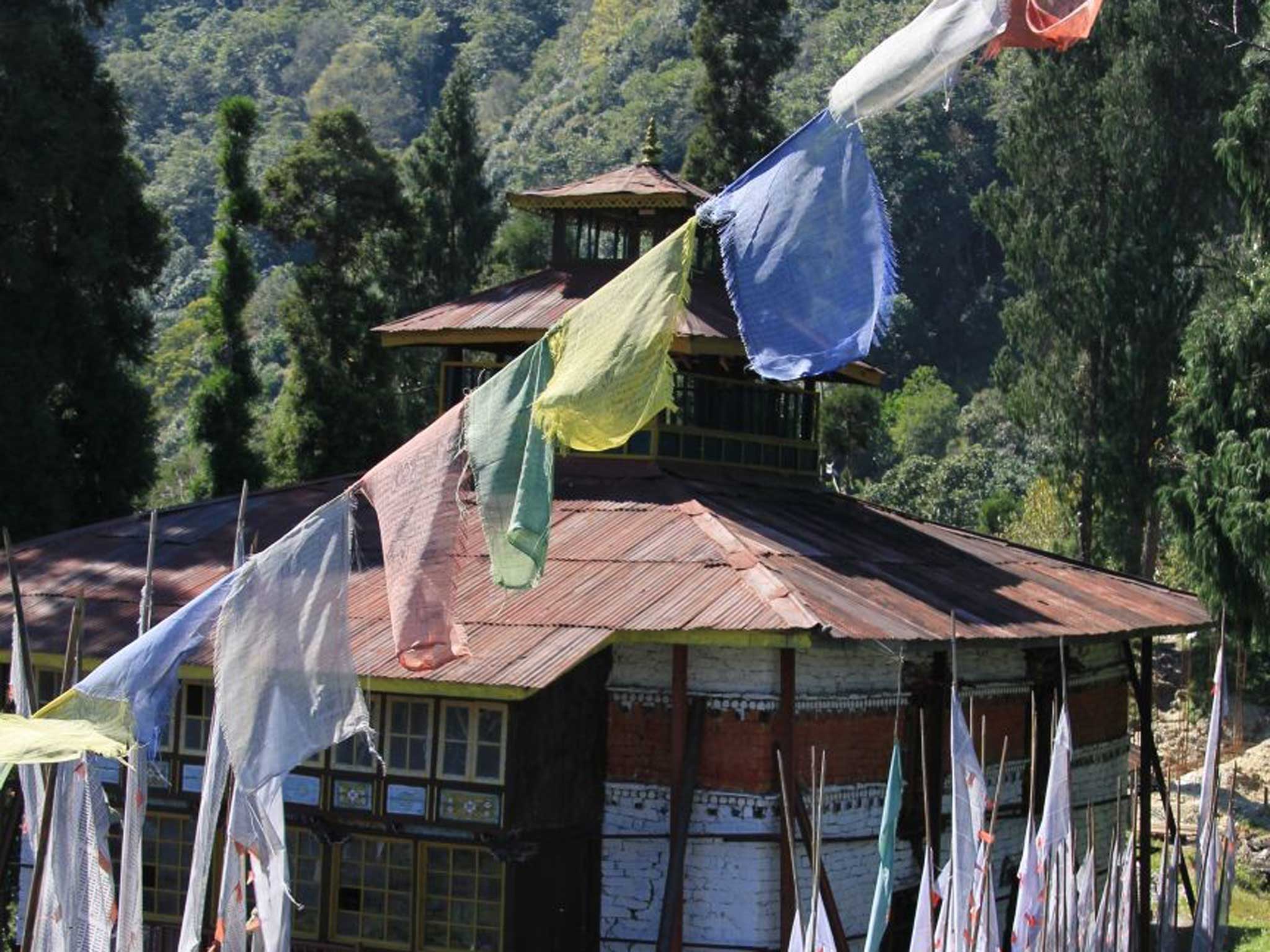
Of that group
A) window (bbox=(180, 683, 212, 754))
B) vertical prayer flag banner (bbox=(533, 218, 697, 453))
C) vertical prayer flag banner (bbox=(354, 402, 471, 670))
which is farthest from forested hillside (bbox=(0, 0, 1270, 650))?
window (bbox=(180, 683, 212, 754))

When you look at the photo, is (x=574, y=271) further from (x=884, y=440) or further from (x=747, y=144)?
(x=884, y=440)

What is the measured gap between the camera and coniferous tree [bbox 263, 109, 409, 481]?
36.7 metres

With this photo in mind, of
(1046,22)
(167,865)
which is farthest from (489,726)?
(1046,22)

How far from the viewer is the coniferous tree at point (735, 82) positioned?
40.3 meters

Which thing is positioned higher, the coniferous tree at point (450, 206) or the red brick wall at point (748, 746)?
the coniferous tree at point (450, 206)

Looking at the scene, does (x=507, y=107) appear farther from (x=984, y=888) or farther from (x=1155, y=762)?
(x=984, y=888)

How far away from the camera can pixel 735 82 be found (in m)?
40.8

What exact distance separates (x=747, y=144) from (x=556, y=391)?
28878mm

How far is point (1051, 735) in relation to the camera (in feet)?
77.6

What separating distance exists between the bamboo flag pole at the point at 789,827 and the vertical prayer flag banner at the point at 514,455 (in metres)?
5.12

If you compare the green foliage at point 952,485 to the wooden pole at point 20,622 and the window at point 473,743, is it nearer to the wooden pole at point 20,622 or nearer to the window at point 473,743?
the window at point 473,743

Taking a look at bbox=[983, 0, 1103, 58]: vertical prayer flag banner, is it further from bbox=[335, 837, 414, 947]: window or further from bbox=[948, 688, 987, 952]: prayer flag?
bbox=[335, 837, 414, 947]: window

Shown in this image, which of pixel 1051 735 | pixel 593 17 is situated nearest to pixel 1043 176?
pixel 1051 735

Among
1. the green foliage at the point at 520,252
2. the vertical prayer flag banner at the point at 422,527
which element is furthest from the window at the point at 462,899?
the green foliage at the point at 520,252
